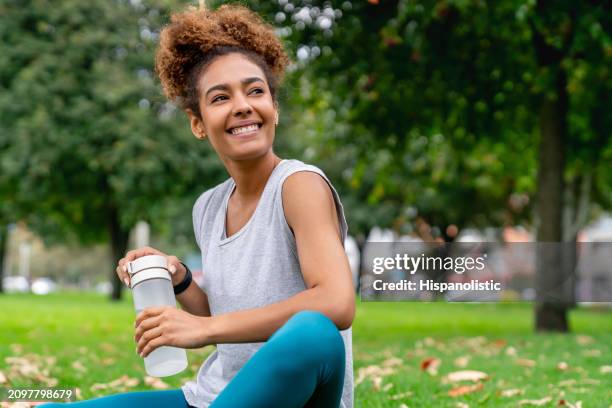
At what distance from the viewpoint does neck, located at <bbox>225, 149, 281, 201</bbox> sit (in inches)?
97.6

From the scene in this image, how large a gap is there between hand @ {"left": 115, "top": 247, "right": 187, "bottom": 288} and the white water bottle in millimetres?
69

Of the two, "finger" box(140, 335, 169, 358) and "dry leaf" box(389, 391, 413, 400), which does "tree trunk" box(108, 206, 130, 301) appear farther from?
"finger" box(140, 335, 169, 358)

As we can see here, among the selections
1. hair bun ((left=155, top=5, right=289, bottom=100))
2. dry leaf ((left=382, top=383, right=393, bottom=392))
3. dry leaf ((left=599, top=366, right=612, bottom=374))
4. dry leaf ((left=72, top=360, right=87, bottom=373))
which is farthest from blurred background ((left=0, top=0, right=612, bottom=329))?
dry leaf ((left=599, top=366, right=612, bottom=374))

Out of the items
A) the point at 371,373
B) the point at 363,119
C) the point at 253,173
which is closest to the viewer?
the point at 253,173

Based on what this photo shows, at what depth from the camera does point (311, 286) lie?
2137 mm

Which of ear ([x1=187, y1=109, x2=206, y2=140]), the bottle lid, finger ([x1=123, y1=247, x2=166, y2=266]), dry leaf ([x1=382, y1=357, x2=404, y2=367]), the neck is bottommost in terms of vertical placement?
dry leaf ([x1=382, y1=357, x2=404, y2=367])

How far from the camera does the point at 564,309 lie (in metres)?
11.0

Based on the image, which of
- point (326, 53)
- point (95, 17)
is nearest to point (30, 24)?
A: point (95, 17)

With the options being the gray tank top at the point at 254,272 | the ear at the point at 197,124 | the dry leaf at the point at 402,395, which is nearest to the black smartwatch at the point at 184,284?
the gray tank top at the point at 254,272

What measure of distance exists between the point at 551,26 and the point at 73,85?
15313mm

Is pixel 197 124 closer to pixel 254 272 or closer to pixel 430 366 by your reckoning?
pixel 254 272

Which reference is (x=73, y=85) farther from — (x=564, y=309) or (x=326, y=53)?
(x=564, y=309)

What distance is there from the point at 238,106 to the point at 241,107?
0.01 meters

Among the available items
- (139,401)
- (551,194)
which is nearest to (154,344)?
(139,401)
